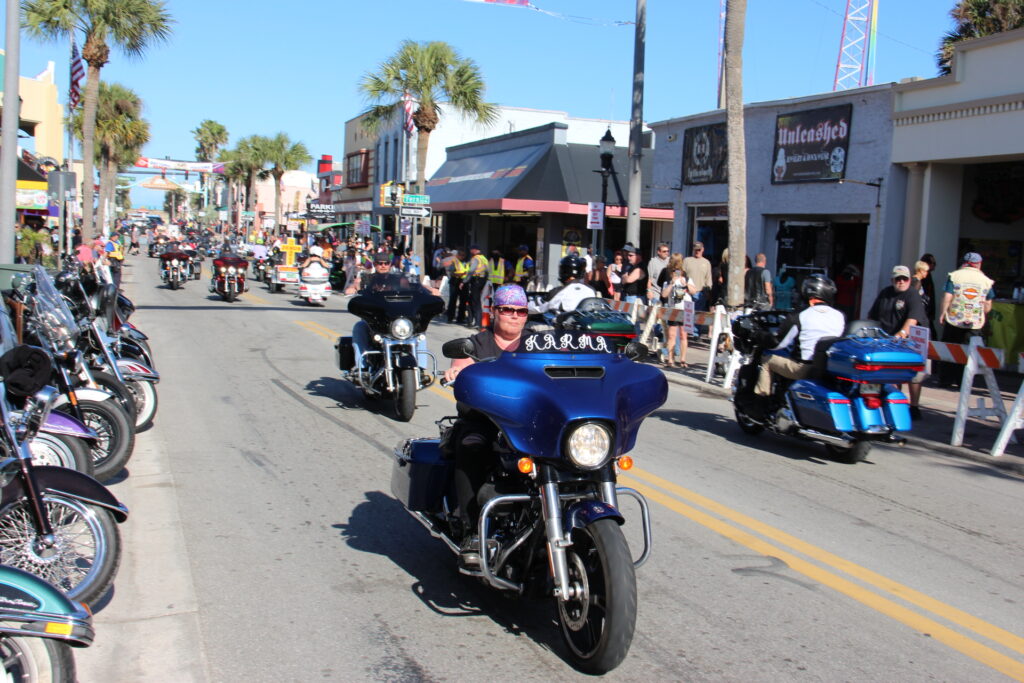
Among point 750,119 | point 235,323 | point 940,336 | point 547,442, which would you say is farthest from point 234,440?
point 750,119

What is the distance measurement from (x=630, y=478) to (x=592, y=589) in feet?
12.3

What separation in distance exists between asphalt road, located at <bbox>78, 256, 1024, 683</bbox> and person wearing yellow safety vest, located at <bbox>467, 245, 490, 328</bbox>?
1211cm

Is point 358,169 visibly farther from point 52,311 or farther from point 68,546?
point 68,546

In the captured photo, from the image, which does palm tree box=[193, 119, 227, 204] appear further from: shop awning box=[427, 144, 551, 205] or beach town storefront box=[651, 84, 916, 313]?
beach town storefront box=[651, 84, 916, 313]

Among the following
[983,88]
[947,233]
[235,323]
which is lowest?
[235,323]

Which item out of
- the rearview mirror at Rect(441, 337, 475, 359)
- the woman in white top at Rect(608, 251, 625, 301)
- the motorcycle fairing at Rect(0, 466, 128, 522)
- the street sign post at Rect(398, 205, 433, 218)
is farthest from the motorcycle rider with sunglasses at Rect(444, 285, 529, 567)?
the street sign post at Rect(398, 205, 433, 218)

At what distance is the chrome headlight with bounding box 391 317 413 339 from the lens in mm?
10258

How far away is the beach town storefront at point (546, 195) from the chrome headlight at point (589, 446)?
76.1 ft

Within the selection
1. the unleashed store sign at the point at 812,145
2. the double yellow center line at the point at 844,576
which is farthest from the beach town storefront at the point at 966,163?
the double yellow center line at the point at 844,576

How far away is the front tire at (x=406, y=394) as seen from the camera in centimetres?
998

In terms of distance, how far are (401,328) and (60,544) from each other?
585 cm

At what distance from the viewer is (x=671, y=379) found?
14.6 meters

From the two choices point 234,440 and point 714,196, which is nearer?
point 234,440

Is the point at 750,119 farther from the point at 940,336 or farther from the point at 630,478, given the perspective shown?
the point at 630,478
